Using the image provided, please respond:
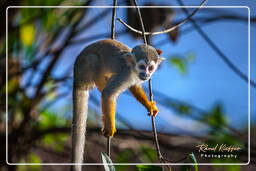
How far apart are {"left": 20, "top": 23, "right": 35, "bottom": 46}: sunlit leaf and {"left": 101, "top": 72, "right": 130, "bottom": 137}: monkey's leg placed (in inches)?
37.2

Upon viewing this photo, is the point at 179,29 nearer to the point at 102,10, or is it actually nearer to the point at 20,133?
the point at 102,10

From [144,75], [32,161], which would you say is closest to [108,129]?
[144,75]

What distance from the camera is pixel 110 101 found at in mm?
1226

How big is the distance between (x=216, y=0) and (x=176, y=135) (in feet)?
1.77

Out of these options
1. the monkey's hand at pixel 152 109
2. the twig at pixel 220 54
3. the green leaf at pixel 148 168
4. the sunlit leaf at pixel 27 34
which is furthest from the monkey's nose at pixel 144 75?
Result: the sunlit leaf at pixel 27 34

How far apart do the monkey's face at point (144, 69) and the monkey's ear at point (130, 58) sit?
0.6 inches

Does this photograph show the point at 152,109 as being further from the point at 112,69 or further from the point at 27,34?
the point at 27,34

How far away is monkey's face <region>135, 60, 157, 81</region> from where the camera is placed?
1182 mm

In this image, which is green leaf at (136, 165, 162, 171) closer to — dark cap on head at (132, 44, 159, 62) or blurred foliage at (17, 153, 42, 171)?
dark cap on head at (132, 44, 159, 62)

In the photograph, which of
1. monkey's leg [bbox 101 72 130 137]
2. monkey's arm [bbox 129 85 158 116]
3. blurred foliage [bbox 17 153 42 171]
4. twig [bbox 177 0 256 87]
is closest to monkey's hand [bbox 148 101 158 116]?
monkey's arm [bbox 129 85 158 116]

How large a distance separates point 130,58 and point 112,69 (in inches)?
2.7

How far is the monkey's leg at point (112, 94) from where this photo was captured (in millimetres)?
1204

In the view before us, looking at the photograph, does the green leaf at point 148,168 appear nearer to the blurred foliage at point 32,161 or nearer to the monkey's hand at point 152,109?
the monkey's hand at point 152,109

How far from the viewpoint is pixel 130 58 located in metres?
1.18
